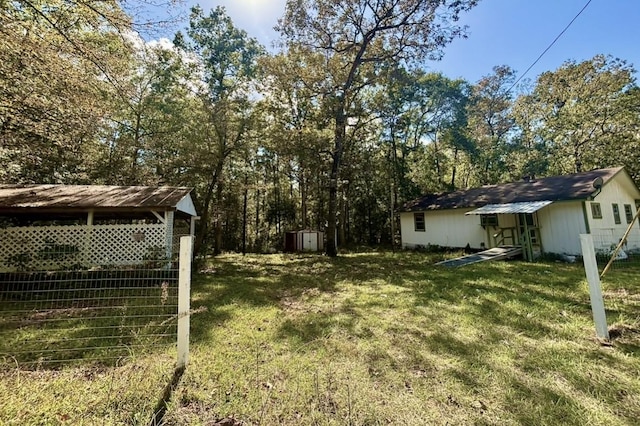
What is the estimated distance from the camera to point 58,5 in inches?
199

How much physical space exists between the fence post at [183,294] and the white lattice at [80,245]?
5.78 metres

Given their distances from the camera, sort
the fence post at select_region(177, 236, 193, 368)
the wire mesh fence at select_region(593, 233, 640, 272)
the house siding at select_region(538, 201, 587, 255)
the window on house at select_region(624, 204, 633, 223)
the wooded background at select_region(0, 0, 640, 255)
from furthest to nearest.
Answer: the window on house at select_region(624, 204, 633, 223) < the house siding at select_region(538, 201, 587, 255) < the wire mesh fence at select_region(593, 233, 640, 272) < the wooded background at select_region(0, 0, 640, 255) < the fence post at select_region(177, 236, 193, 368)

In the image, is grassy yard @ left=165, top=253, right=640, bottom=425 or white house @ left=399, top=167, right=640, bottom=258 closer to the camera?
grassy yard @ left=165, top=253, right=640, bottom=425

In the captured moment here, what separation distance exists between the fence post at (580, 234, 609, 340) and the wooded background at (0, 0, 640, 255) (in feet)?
23.7

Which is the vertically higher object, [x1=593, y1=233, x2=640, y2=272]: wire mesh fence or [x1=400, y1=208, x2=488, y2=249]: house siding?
[x1=400, y1=208, x2=488, y2=249]: house siding

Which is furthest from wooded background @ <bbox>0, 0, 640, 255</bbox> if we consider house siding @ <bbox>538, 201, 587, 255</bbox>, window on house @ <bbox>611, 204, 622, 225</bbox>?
window on house @ <bbox>611, 204, 622, 225</bbox>

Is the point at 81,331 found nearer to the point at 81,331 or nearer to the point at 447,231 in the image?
the point at 81,331

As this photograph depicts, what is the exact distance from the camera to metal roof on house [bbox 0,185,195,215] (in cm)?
755

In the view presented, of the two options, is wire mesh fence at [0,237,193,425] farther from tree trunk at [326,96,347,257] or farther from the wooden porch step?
tree trunk at [326,96,347,257]

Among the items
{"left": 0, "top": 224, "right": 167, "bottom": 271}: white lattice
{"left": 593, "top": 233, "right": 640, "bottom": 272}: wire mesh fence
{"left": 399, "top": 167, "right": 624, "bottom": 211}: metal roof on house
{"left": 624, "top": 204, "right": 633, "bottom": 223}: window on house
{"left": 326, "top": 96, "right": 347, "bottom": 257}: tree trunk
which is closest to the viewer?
{"left": 0, "top": 224, "right": 167, "bottom": 271}: white lattice

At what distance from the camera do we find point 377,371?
298 cm

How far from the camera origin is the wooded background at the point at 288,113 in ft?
17.2

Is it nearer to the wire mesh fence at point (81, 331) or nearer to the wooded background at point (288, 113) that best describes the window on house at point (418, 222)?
the wooded background at point (288, 113)

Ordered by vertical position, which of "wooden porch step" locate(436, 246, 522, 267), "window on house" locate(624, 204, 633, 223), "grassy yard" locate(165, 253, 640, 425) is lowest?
"grassy yard" locate(165, 253, 640, 425)
